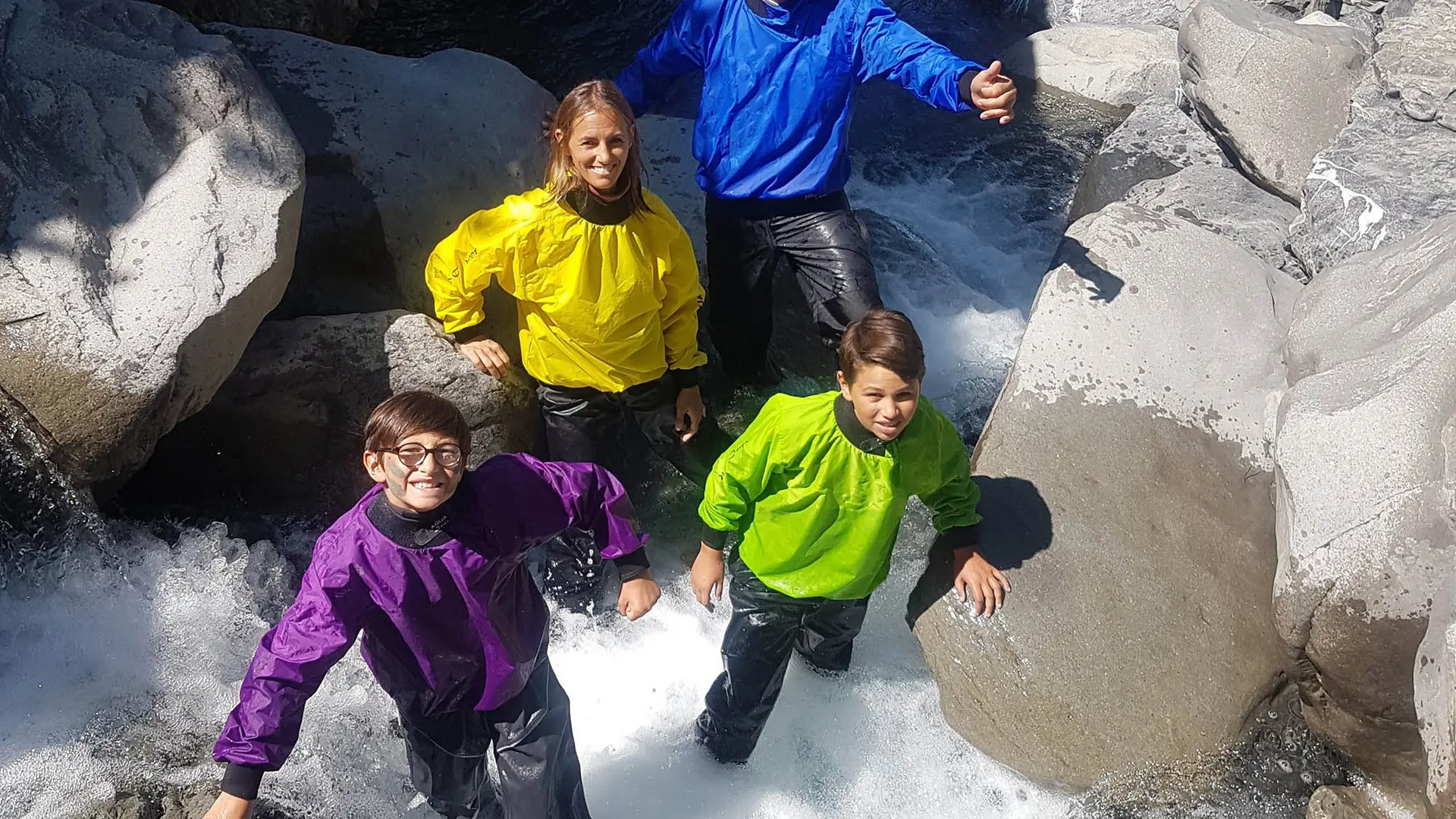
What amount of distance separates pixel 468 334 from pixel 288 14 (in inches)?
116

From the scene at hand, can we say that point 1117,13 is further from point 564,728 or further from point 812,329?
point 564,728

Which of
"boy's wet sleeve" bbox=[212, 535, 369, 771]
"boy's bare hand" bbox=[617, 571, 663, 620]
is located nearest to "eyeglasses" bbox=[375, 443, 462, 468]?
"boy's wet sleeve" bbox=[212, 535, 369, 771]

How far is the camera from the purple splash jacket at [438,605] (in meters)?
2.13

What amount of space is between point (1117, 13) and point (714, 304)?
13.8 feet

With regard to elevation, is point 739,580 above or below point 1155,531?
above

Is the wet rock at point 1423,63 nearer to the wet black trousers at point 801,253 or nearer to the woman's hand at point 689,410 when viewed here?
the wet black trousers at point 801,253

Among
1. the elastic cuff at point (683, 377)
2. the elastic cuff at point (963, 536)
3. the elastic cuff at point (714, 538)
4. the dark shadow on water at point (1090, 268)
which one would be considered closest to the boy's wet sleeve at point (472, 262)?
the elastic cuff at point (683, 377)

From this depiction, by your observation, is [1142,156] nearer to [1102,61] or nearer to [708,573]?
[1102,61]

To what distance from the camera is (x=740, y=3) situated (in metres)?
3.42

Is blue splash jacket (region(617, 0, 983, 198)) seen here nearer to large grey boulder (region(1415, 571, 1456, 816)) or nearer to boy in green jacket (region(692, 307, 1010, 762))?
boy in green jacket (region(692, 307, 1010, 762))

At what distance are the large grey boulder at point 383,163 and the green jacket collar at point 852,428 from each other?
1610 millimetres

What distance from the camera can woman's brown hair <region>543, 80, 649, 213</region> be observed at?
283 centimetres

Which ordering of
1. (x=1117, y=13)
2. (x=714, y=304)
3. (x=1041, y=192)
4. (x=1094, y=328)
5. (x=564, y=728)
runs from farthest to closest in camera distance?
(x=1117, y=13) < (x=1041, y=192) < (x=714, y=304) < (x=1094, y=328) < (x=564, y=728)

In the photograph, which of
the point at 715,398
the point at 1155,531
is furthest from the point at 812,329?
the point at 1155,531
